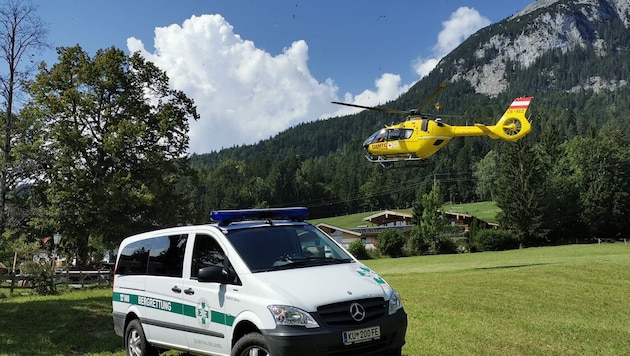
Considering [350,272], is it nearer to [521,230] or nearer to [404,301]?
[404,301]

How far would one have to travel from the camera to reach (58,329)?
12359 mm

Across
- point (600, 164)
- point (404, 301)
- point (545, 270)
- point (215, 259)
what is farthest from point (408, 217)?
point (215, 259)

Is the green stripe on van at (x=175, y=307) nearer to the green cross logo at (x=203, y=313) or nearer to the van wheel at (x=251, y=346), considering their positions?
the green cross logo at (x=203, y=313)

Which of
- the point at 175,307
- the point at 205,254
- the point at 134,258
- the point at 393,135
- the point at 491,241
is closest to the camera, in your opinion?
the point at 205,254

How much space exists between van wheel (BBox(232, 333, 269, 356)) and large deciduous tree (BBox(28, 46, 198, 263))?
2816 cm

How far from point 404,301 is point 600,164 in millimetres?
85392

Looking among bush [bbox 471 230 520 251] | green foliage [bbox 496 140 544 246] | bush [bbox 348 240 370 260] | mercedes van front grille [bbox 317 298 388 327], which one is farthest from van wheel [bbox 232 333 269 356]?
green foliage [bbox 496 140 544 246]

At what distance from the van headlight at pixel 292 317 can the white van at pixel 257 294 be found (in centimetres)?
1

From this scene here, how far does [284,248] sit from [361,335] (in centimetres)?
172

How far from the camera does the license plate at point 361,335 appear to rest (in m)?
5.55

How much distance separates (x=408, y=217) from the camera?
99062mm

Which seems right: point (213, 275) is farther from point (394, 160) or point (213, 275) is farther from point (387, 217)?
point (387, 217)

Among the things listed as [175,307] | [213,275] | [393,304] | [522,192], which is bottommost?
[175,307]

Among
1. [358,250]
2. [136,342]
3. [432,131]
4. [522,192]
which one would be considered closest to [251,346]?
[136,342]
